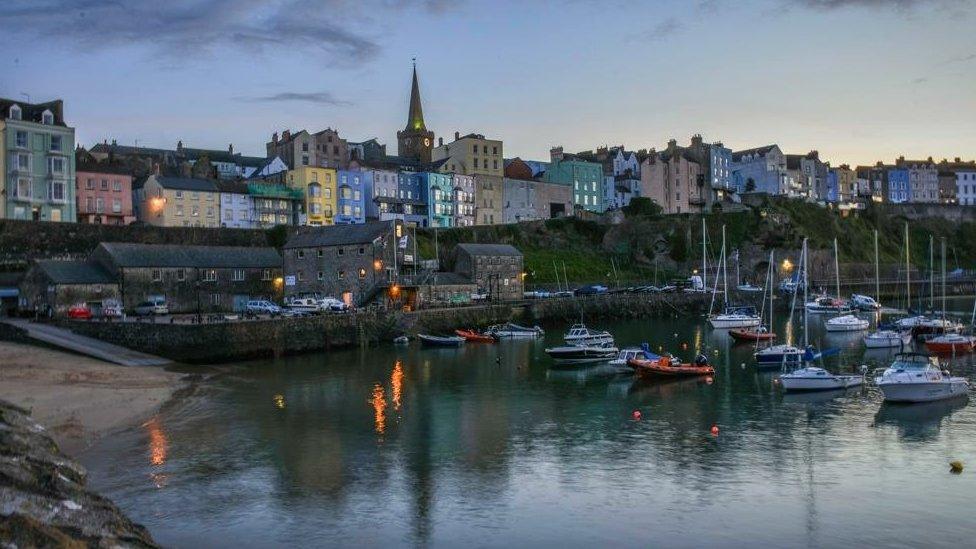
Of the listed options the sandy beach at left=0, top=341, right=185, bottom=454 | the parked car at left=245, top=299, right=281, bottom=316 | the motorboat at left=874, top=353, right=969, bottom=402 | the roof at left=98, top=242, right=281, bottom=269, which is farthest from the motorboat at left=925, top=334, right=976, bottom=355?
the roof at left=98, top=242, right=281, bottom=269

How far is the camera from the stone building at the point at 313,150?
352 feet

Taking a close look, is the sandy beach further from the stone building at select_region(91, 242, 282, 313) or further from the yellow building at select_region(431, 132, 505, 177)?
the yellow building at select_region(431, 132, 505, 177)

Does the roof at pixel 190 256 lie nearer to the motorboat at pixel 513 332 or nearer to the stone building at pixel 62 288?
the stone building at pixel 62 288

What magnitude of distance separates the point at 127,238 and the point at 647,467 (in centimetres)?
6330

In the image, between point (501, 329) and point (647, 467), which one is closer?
point (647, 467)

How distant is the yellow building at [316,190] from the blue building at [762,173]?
75952mm

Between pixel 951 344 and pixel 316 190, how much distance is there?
69.6 meters

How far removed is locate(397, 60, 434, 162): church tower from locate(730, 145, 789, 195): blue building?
5363 cm

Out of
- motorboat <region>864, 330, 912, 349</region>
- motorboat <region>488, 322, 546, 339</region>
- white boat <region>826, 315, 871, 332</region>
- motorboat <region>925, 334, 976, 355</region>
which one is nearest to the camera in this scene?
motorboat <region>925, 334, 976, 355</region>

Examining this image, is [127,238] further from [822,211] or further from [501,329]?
[822,211]

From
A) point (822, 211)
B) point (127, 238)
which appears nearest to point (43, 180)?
point (127, 238)

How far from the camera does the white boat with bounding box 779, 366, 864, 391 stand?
3884 cm

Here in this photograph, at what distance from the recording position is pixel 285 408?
35.9 m

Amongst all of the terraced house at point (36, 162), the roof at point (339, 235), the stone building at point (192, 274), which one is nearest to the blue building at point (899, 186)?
the roof at point (339, 235)
